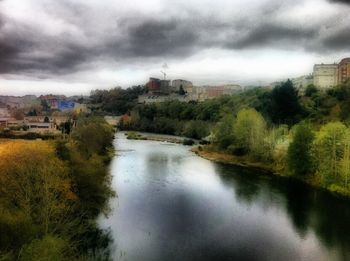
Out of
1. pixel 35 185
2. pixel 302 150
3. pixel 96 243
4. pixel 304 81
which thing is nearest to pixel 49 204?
pixel 35 185

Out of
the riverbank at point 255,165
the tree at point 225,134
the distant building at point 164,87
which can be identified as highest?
the distant building at point 164,87

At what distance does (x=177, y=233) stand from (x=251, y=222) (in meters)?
4.42

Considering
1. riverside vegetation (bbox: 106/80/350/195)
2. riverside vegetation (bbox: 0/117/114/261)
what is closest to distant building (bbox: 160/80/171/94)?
riverside vegetation (bbox: 106/80/350/195)

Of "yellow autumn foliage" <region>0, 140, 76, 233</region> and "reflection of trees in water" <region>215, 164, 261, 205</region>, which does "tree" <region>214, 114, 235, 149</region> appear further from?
"yellow autumn foliage" <region>0, 140, 76, 233</region>

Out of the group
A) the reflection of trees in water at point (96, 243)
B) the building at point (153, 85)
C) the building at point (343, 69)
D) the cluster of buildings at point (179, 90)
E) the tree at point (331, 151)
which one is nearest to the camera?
the reflection of trees in water at point (96, 243)

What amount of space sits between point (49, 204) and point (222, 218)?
35.1ft

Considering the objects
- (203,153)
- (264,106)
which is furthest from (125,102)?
(203,153)

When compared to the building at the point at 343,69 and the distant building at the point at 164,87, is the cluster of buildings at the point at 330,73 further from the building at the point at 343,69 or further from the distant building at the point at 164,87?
the distant building at the point at 164,87

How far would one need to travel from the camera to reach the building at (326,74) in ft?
280

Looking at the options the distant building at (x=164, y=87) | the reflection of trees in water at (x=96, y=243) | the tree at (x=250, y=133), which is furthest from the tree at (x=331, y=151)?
the distant building at (x=164, y=87)

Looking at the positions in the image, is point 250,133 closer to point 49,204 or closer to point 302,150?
point 302,150

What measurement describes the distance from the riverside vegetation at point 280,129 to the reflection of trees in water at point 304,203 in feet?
7.23

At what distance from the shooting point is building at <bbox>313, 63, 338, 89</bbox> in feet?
280

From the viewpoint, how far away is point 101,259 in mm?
15891
